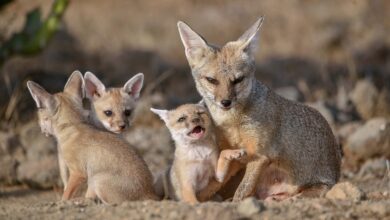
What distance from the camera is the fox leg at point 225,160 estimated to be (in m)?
9.23

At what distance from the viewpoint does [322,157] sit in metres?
10.1

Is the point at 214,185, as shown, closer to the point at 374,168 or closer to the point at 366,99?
the point at 374,168

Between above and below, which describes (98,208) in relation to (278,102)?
below

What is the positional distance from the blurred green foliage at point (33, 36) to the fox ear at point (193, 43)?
16.6 feet

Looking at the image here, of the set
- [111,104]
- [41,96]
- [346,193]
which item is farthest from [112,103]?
[346,193]

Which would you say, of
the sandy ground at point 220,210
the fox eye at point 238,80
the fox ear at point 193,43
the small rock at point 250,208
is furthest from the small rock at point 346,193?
the fox ear at point 193,43

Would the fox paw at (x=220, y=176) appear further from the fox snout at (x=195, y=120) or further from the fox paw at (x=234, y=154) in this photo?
the fox snout at (x=195, y=120)

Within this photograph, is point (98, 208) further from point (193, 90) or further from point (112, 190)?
point (193, 90)

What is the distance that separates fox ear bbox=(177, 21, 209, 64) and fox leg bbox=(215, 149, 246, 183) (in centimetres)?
100

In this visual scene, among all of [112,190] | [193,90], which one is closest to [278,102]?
[112,190]

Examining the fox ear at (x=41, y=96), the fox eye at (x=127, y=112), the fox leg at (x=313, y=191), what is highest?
the fox ear at (x=41, y=96)

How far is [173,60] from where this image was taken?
1992 centimetres

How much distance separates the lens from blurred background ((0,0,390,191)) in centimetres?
1324

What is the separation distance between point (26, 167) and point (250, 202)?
16.8ft
